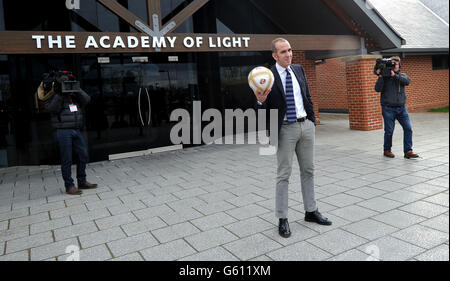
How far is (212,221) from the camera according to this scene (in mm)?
4027

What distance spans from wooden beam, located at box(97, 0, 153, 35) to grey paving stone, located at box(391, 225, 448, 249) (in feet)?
16.6

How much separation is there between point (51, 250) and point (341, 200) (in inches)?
130

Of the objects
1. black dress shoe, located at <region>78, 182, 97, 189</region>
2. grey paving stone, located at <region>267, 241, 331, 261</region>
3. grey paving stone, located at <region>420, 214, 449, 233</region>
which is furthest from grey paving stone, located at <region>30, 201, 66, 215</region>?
grey paving stone, located at <region>420, 214, 449, 233</region>

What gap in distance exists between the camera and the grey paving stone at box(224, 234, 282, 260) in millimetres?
3146

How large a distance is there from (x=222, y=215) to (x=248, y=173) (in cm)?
212

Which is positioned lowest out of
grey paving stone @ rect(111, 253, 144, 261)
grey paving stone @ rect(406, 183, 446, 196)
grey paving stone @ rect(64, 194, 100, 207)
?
grey paving stone @ rect(111, 253, 144, 261)

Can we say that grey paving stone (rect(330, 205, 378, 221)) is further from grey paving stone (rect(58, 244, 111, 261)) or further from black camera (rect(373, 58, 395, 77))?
black camera (rect(373, 58, 395, 77))

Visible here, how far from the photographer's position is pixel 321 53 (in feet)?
35.7

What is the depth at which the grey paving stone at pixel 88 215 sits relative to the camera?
436 centimetres

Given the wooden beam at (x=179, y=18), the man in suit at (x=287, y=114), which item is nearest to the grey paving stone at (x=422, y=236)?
the man in suit at (x=287, y=114)

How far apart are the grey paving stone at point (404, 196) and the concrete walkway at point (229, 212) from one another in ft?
0.04

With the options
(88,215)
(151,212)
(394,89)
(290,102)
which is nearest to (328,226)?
(290,102)
